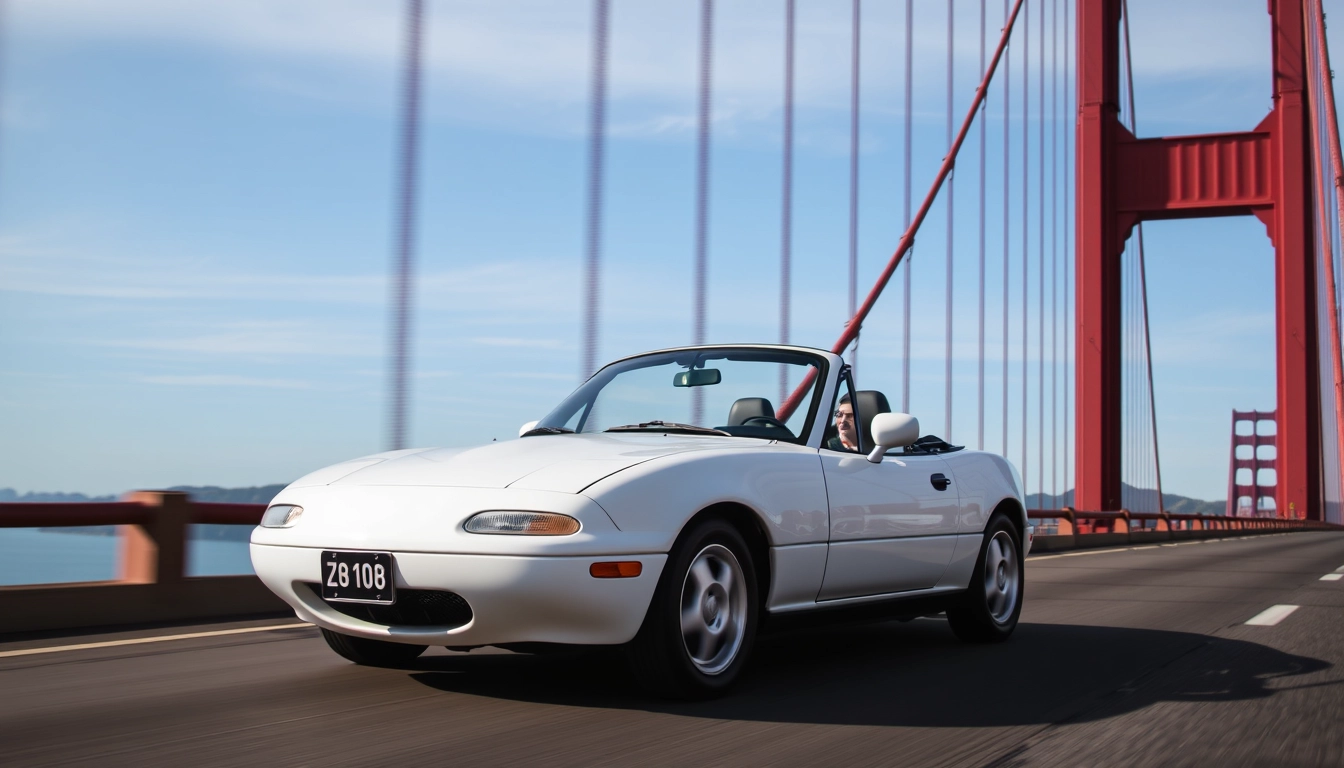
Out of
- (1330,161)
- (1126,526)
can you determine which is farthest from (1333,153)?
(1126,526)

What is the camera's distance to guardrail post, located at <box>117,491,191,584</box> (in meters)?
6.44

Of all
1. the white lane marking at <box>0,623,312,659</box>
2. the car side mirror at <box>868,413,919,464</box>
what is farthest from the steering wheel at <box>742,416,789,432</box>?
the white lane marking at <box>0,623,312,659</box>

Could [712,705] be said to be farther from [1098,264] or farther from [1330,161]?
[1330,161]

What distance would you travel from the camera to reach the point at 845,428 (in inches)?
212

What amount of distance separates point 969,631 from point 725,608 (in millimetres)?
2219

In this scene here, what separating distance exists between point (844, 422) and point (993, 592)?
137 cm

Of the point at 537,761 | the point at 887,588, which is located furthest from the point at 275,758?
the point at 887,588

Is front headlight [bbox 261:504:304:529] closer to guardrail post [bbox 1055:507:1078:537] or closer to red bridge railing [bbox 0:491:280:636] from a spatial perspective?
red bridge railing [bbox 0:491:280:636]

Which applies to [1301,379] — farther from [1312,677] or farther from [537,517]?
[537,517]


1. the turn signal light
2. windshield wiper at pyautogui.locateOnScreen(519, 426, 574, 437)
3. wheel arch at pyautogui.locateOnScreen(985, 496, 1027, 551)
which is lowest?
the turn signal light

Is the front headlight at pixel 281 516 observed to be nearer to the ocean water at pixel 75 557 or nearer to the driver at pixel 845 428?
the ocean water at pixel 75 557

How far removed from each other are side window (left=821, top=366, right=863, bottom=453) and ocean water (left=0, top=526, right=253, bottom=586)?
2697mm

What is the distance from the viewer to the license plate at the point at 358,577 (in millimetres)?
3910

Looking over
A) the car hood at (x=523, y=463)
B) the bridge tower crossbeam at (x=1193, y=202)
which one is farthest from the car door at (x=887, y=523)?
the bridge tower crossbeam at (x=1193, y=202)
